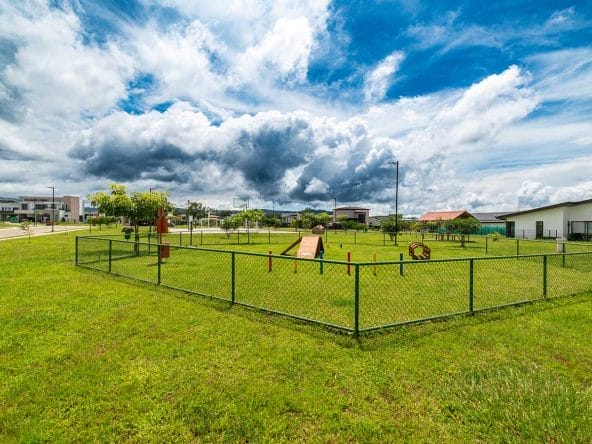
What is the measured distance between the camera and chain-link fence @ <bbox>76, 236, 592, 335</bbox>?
6.90 metres

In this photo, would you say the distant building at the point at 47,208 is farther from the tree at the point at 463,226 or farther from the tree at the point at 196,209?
the tree at the point at 463,226

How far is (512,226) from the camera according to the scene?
43.6 meters

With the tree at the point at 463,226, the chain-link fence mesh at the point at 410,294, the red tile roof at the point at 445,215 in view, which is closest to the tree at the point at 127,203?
the chain-link fence mesh at the point at 410,294

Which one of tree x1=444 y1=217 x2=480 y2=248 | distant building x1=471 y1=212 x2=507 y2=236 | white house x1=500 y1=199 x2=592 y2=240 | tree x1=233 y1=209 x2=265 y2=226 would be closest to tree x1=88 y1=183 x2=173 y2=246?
tree x1=233 y1=209 x2=265 y2=226

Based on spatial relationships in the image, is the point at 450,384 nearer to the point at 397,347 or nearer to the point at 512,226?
the point at 397,347

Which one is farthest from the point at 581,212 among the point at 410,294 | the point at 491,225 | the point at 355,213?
the point at 355,213

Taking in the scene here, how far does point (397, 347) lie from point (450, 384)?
3.81 ft

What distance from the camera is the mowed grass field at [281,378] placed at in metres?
3.24

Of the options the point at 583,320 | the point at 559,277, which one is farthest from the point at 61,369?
the point at 559,277

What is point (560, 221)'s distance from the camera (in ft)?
121

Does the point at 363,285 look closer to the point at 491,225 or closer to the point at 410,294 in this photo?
the point at 410,294

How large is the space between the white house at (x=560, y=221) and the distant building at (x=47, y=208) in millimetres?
115339

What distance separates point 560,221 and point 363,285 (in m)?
38.9

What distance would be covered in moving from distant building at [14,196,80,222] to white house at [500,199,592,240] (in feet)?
378
